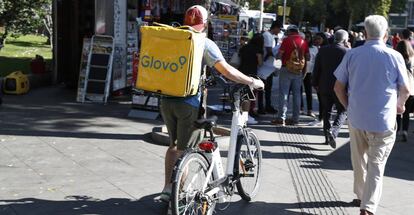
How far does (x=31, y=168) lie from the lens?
21.3 feet

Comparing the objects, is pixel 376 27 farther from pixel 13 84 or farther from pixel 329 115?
pixel 13 84

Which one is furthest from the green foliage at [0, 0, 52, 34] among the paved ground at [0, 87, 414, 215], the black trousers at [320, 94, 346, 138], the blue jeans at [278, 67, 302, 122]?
the black trousers at [320, 94, 346, 138]

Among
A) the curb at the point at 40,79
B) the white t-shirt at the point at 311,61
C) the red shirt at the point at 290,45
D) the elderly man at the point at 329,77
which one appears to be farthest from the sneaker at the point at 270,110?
the curb at the point at 40,79

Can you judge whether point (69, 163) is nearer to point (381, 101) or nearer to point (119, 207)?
point (119, 207)

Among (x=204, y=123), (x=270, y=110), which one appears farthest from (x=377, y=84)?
(x=270, y=110)

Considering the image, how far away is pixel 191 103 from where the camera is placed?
4.77 m

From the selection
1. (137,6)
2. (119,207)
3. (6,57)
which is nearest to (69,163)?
(119,207)

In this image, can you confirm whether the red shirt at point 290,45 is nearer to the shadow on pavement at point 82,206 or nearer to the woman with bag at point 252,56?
the woman with bag at point 252,56

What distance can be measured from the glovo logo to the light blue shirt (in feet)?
5.24

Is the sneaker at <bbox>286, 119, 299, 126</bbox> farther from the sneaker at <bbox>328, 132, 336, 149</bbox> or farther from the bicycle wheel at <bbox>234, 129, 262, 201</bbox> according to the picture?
the bicycle wheel at <bbox>234, 129, 262, 201</bbox>

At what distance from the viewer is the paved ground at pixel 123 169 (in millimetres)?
5434

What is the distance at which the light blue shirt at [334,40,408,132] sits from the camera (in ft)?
16.0

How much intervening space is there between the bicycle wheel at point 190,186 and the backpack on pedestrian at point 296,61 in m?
5.95

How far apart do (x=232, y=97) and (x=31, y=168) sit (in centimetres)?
277
